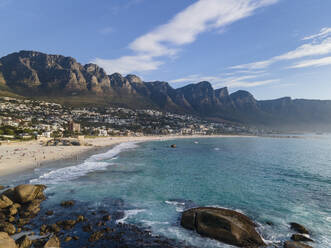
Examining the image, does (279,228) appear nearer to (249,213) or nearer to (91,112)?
(249,213)

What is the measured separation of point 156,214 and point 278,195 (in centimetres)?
1913

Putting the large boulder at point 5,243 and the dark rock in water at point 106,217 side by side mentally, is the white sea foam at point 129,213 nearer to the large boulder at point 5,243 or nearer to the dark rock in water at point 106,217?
the dark rock in water at point 106,217

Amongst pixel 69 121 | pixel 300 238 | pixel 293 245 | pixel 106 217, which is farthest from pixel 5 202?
pixel 69 121

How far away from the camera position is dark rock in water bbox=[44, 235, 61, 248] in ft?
43.7

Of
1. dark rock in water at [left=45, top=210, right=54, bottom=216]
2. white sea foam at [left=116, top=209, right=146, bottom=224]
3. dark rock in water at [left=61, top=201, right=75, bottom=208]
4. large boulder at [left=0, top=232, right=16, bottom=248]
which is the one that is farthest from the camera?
dark rock in water at [left=61, top=201, right=75, bottom=208]

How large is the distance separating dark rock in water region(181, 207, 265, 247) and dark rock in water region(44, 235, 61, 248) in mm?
10538

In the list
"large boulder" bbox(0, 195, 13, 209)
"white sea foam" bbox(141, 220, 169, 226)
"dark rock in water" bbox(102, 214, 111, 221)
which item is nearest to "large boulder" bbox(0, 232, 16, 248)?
"dark rock in water" bbox(102, 214, 111, 221)

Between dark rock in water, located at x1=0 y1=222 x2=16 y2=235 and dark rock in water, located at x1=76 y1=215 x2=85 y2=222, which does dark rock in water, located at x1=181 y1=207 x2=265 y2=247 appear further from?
dark rock in water, located at x1=0 y1=222 x2=16 y2=235

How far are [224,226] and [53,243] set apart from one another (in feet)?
44.9

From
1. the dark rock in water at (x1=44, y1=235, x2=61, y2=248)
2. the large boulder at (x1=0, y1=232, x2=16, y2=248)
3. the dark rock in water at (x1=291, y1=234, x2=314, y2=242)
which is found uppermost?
the large boulder at (x1=0, y1=232, x2=16, y2=248)

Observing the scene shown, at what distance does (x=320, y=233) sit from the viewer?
16.7m

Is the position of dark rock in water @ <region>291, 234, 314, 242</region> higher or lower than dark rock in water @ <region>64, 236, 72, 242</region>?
lower

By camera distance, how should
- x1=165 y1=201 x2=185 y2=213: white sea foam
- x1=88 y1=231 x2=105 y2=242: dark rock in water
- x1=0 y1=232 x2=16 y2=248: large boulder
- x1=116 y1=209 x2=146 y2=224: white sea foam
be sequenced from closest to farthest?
1. x1=0 y1=232 x2=16 y2=248: large boulder
2. x1=88 y1=231 x2=105 y2=242: dark rock in water
3. x1=116 y1=209 x2=146 y2=224: white sea foam
4. x1=165 y1=201 x2=185 y2=213: white sea foam

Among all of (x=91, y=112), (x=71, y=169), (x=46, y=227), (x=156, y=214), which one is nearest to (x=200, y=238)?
(x=156, y=214)
